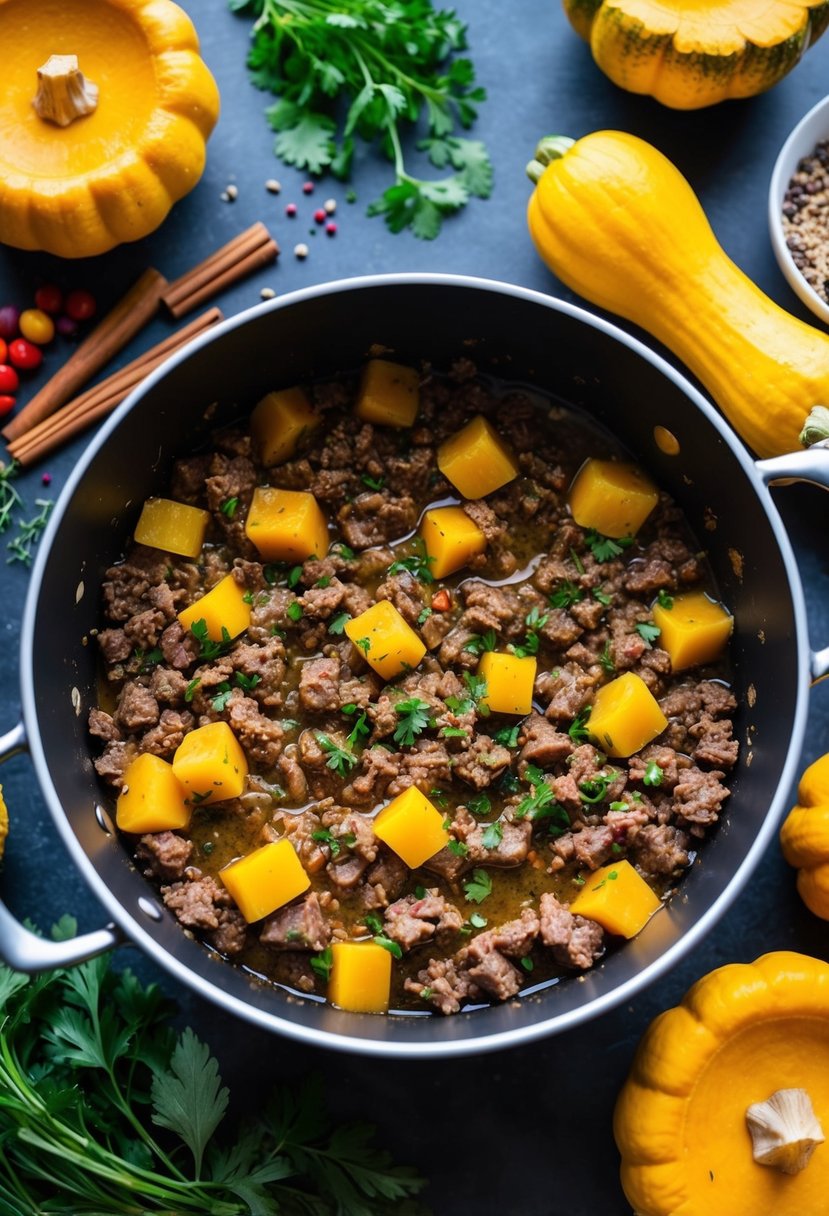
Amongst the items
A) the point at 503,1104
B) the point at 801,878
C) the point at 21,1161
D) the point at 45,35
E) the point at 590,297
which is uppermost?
the point at 45,35

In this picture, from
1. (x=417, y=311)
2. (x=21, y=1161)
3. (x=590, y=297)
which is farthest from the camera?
(x=590, y=297)

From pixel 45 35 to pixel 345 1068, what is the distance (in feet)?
11.3

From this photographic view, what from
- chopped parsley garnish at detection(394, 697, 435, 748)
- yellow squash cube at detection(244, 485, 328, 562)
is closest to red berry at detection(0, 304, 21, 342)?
yellow squash cube at detection(244, 485, 328, 562)

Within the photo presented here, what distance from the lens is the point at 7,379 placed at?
4215 millimetres

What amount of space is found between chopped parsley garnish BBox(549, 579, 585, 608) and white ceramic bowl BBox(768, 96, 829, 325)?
1175 mm

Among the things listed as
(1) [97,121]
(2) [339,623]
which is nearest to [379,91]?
(1) [97,121]

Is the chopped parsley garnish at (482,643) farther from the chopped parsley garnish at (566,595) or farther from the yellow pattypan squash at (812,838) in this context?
the yellow pattypan squash at (812,838)

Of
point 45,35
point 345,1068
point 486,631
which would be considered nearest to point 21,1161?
point 345,1068

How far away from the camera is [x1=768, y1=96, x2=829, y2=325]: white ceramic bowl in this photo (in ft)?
13.3

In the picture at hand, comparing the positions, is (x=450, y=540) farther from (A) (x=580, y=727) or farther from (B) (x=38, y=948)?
(B) (x=38, y=948)

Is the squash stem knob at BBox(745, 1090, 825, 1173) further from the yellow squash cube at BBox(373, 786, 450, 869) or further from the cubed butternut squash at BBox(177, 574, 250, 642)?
the cubed butternut squash at BBox(177, 574, 250, 642)

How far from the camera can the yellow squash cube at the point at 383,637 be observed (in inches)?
151

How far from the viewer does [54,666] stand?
3672 millimetres

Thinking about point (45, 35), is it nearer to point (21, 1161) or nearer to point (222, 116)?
point (222, 116)
